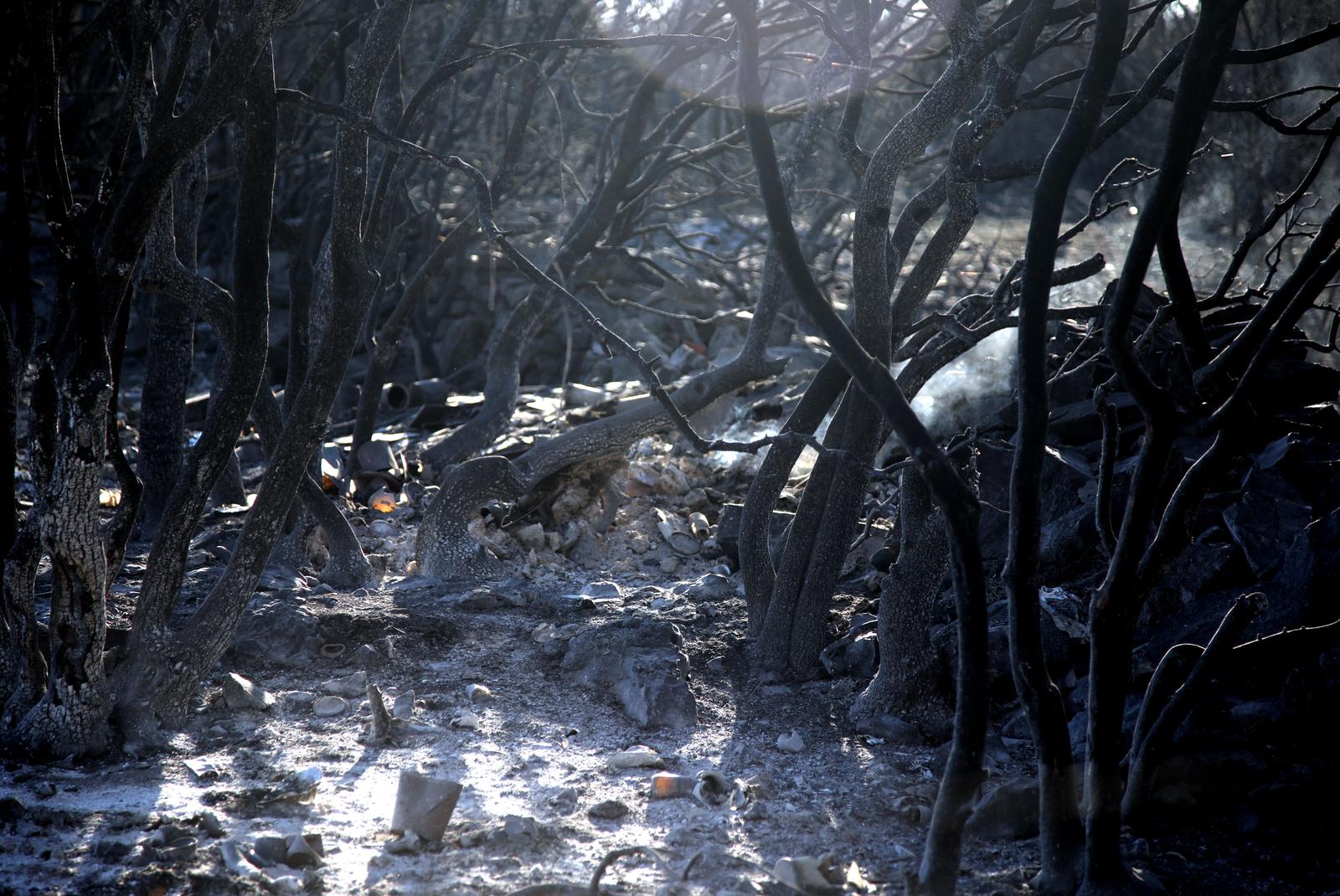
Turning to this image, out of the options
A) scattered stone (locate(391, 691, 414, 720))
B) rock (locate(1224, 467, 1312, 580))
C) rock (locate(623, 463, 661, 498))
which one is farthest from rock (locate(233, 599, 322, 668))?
rock (locate(1224, 467, 1312, 580))

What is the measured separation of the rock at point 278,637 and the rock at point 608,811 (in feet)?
4.96

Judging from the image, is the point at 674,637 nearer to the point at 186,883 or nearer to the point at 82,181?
the point at 186,883

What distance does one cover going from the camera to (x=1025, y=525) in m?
2.29

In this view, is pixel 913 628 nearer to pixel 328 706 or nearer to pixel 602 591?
pixel 602 591

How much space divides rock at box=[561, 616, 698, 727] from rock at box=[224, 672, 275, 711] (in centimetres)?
107

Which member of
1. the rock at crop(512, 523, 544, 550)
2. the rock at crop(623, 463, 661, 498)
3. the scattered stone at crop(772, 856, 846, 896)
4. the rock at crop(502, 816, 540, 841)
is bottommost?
the rock at crop(502, 816, 540, 841)

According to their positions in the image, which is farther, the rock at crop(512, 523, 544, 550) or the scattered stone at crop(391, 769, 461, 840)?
the rock at crop(512, 523, 544, 550)

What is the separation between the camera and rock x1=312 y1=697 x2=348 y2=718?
3.51 m

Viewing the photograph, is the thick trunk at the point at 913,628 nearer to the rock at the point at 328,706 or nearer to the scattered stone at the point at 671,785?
the scattered stone at the point at 671,785

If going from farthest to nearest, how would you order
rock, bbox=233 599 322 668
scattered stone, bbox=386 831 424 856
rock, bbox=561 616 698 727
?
rock, bbox=233 599 322 668 < rock, bbox=561 616 698 727 < scattered stone, bbox=386 831 424 856

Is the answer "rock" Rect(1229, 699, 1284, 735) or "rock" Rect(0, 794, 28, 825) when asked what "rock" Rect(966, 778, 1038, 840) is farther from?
"rock" Rect(0, 794, 28, 825)

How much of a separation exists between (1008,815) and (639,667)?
1389 mm

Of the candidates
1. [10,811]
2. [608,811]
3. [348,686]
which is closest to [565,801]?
[608,811]

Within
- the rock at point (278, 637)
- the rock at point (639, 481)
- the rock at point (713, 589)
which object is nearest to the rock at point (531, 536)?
the rock at point (639, 481)
